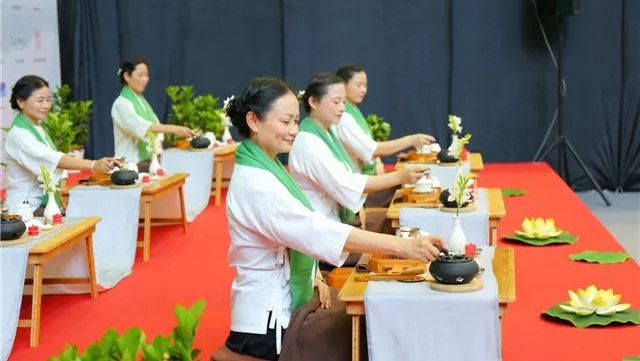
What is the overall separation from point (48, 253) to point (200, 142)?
134 inches

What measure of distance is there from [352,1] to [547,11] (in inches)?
74.0

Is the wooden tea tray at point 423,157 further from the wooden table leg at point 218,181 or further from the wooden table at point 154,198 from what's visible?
the wooden table leg at point 218,181

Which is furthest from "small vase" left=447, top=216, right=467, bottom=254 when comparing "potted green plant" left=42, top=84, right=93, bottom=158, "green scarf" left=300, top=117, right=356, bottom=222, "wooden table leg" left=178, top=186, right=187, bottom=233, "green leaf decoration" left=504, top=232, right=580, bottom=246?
"potted green plant" left=42, top=84, right=93, bottom=158

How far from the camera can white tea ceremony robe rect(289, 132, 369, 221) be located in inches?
174

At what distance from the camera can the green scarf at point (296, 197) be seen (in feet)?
10.2

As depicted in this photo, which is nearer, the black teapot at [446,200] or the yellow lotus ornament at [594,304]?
the yellow lotus ornament at [594,304]

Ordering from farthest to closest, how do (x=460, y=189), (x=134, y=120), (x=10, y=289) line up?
(x=134, y=120)
(x=10, y=289)
(x=460, y=189)

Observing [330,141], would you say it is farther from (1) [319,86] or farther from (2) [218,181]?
(2) [218,181]

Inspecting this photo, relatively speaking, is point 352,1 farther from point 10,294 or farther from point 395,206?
point 10,294

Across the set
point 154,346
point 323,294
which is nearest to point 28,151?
point 323,294

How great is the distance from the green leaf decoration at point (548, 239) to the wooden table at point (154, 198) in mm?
2052

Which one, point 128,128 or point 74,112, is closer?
point 128,128

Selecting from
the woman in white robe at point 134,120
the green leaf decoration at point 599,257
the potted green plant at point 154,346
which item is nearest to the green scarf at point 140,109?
the woman in white robe at point 134,120

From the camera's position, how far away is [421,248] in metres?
2.90
